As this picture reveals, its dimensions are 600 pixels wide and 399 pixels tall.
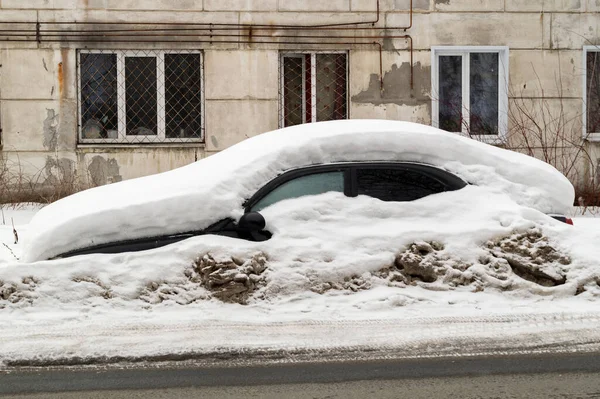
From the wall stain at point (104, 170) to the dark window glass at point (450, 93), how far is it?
18.4ft

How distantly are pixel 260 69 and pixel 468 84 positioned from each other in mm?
3675

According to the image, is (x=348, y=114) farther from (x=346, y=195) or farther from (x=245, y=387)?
(x=245, y=387)

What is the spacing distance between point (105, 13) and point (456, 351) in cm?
1097

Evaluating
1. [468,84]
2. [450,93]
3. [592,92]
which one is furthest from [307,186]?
[592,92]

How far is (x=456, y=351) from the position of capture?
6.45m

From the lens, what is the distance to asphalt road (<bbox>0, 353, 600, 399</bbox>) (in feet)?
17.5

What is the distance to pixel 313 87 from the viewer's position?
16156mm

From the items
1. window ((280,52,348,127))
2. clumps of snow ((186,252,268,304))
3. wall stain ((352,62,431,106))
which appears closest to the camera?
clumps of snow ((186,252,268,304))

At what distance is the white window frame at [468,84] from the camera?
1622 cm

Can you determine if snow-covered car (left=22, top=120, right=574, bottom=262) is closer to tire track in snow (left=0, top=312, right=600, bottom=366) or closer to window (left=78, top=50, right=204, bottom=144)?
tire track in snow (left=0, top=312, right=600, bottom=366)

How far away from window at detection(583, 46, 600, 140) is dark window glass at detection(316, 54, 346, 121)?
428 centimetres

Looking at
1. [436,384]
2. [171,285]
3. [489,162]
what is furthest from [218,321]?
[489,162]

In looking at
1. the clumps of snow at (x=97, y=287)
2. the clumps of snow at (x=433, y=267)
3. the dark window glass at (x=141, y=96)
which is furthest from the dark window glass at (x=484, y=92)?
the clumps of snow at (x=97, y=287)

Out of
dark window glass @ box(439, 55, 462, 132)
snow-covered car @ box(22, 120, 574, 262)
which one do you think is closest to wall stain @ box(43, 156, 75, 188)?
dark window glass @ box(439, 55, 462, 132)
